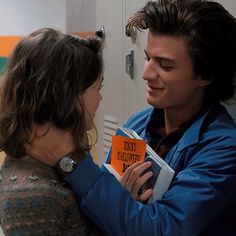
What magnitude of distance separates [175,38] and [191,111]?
212 millimetres

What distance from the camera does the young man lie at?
900 mm

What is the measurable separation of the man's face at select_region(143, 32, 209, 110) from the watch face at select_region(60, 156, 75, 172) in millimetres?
358

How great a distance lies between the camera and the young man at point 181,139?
90 cm

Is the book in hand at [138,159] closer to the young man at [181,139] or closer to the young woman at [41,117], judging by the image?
the young man at [181,139]

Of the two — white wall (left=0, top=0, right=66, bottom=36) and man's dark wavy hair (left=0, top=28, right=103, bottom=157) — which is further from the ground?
man's dark wavy hair (left=0, top=28, right=103, bottom=157)

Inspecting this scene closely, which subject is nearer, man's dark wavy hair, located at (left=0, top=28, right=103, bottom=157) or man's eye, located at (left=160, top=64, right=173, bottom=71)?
man's dark wavy hair, located at (left=0, top=28, right=103, bottom=157)

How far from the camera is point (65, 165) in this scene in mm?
894

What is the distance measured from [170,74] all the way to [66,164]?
0.40 meters

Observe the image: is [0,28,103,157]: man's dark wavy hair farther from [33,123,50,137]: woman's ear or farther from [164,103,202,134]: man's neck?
[164,103,202,134]: man's neck

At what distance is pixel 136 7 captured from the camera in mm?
1828

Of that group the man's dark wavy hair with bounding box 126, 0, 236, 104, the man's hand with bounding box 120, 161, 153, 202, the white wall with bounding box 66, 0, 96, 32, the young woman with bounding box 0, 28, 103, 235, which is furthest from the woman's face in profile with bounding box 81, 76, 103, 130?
the white wall with bounding box 66, 0, 96, 32

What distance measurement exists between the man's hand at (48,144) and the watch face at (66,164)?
10 mm

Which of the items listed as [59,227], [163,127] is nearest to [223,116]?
[163,127]

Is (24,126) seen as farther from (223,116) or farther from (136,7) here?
(136,7)
